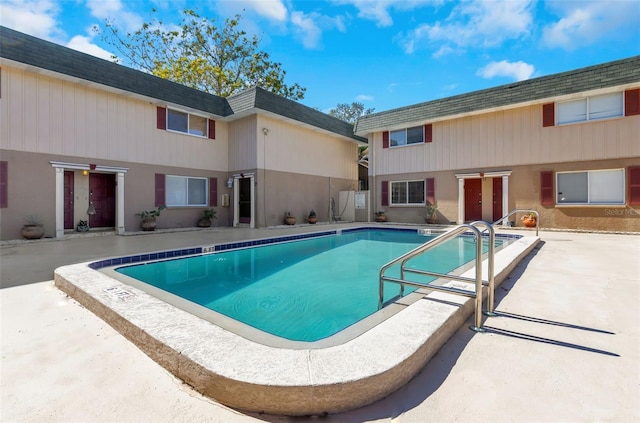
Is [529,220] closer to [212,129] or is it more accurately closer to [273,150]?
[273,150]

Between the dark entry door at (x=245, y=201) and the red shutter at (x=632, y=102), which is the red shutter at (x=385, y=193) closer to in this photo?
the dark entry door at (x=245, y=201)

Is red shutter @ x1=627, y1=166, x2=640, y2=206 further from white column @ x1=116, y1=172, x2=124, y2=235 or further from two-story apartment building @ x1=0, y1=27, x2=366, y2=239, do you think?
white column @ x1=116, y1=172, x2=124, y2=235

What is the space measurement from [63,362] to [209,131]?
10.7 meters

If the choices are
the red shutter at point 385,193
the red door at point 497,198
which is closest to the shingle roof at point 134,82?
the red shutter at point 385,193

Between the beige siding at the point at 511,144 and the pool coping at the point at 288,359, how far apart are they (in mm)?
9787

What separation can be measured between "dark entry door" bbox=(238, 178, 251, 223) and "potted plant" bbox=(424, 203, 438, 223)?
711 cm

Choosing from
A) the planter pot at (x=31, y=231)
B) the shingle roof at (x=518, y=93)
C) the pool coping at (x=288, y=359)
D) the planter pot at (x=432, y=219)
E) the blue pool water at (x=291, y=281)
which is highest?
the shingle roof at (x=518, y=93)

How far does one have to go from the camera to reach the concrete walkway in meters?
1.43

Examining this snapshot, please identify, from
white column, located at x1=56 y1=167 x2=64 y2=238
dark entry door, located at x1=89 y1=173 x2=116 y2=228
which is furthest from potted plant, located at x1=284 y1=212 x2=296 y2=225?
white column, located at x1=56 y1=167 x2=64 y2=238

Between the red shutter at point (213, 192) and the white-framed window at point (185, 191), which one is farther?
the red shutter at point (213, 192)

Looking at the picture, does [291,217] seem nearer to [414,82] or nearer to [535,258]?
[535,258]

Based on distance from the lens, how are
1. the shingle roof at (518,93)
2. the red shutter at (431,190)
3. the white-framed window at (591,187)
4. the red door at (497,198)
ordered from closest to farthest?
the shingle roof at (518,93), the white-framed window at (591,187), the red door at (497,198), the red shutter at (431,190)

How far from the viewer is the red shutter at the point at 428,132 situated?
39.0 ft

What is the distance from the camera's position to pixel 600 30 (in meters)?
9.60
